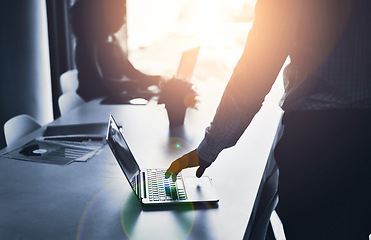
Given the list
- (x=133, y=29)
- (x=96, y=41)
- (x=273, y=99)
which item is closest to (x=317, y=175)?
(x=273, y=99)

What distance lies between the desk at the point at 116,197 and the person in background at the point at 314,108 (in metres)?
0.20

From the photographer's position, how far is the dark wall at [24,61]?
339 centimetres

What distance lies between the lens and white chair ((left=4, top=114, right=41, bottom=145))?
2049 millimetres

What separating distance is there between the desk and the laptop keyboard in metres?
0.06

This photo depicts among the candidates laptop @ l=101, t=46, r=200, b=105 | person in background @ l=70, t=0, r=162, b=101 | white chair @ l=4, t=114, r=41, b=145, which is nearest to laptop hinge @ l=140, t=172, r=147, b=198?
white chair @ l=4, t=114, r=41, b=145

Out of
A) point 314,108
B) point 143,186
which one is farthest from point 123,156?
point 314,108

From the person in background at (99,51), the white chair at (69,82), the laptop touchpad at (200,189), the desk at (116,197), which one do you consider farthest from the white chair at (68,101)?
the laptop touchpad at (200,189)

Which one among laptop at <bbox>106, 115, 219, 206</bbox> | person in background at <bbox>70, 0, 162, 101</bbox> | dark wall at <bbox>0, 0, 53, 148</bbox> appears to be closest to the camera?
laptop at <bbox>106, 115, 219, 206</bbox>

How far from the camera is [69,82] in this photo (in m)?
3.30

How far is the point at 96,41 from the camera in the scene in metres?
3.24

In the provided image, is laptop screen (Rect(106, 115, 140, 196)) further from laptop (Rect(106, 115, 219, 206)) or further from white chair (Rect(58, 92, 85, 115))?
white chair (Rect(58, 92, 85, 115))

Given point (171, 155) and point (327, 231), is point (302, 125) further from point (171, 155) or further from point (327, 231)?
point (171, 155)

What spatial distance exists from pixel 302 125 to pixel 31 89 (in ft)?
10.6

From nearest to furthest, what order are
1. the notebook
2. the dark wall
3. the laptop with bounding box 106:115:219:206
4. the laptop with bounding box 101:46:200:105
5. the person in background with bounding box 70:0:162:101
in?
the laptop with bounding box 106:115:219:206
the notebook
the laptop with bounding box 101:46:200:105
the person in background with bounding box 70:0:162:101
the dark wall
